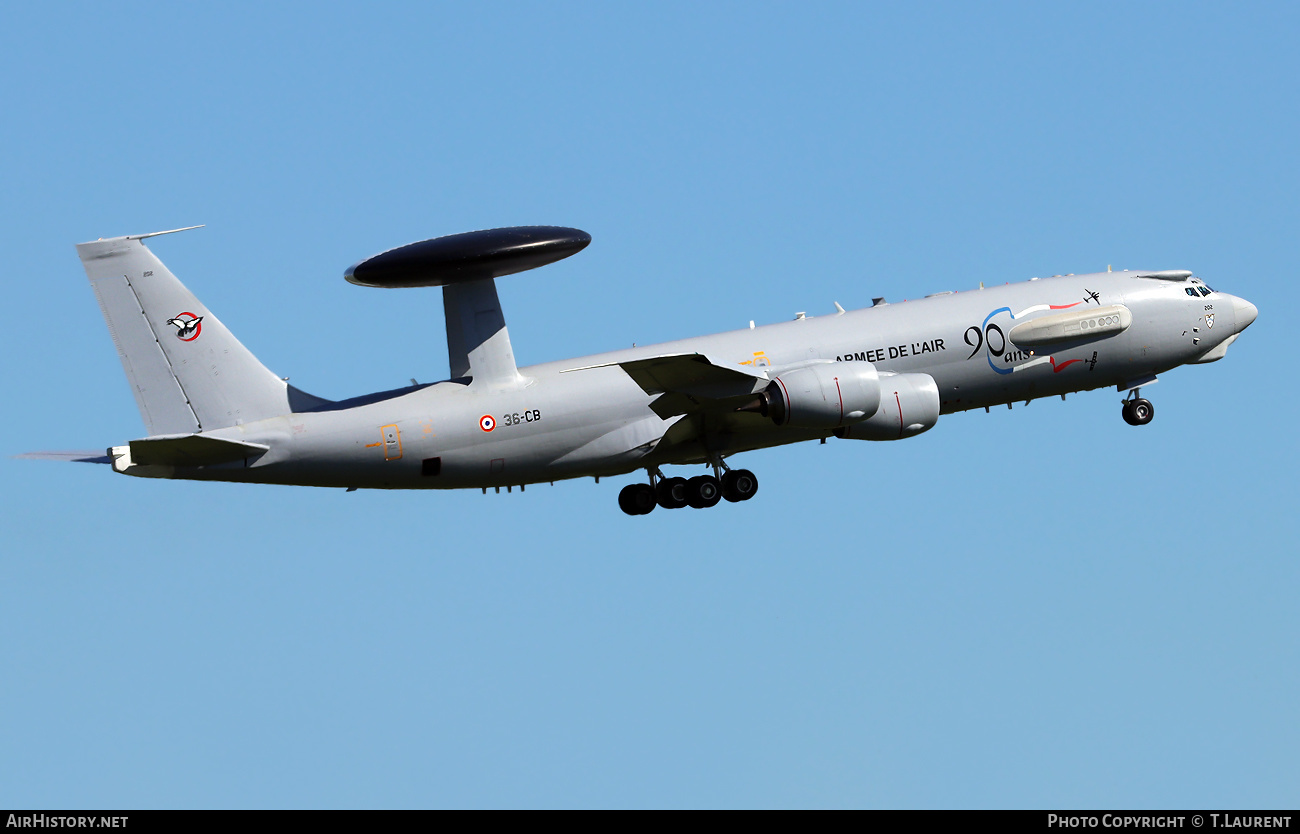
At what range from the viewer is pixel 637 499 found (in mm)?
38656

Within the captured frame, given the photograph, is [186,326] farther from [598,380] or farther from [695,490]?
[695,490]

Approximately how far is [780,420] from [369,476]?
9441mm

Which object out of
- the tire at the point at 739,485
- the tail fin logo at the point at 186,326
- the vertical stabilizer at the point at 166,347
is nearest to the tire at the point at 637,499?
the tire at the point at 739,485

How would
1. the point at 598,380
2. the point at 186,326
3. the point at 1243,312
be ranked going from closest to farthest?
the point at 186,326 → the point at 598,380 → the point at 1243,312

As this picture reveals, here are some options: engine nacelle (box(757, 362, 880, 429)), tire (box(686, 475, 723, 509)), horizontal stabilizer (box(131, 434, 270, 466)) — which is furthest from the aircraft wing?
horizontal stabilizer (box(131, 434, 270, 466))

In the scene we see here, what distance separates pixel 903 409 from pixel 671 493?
20.8 feet

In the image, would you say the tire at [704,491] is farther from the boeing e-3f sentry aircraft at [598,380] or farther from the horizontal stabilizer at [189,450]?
the horizontal stabilizer at [189,450]

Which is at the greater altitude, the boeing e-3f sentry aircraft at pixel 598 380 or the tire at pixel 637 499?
the boeing e-3f sentry aircraft at pixel 598 380

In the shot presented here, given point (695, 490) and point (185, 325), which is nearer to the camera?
point (185, 325)

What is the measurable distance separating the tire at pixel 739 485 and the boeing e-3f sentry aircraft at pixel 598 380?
0.16 ft

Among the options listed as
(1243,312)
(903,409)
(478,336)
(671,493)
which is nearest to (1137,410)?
(1243,312)

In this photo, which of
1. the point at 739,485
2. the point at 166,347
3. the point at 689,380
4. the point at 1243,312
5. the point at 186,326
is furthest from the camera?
the point at 1243,312

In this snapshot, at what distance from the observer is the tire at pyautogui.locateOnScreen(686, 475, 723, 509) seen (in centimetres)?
3812

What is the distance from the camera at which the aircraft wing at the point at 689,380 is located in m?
33.2
